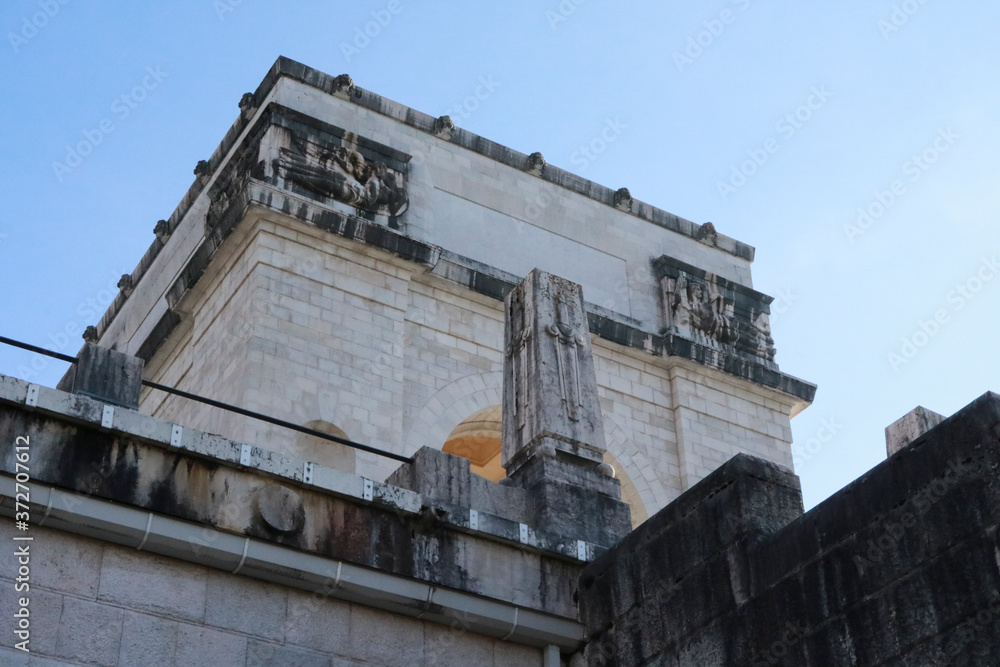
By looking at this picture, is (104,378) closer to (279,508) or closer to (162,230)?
(279,508)

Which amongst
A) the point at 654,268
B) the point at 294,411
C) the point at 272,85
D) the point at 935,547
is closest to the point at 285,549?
the point at 935,547

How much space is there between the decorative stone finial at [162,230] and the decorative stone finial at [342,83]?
490cm

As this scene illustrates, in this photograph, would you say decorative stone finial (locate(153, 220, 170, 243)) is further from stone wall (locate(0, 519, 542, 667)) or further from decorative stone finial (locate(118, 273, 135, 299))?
stone wall (locate(0, 519, 542, 667))

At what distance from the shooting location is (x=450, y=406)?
1939cm

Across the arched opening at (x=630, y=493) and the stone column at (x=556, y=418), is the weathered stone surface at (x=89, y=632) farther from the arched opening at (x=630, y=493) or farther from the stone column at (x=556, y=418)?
the arched opening at (x=630, y=493)

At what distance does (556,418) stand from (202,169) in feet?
45.7

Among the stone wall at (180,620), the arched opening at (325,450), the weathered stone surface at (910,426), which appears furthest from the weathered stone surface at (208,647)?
the arched opening at (325,450)

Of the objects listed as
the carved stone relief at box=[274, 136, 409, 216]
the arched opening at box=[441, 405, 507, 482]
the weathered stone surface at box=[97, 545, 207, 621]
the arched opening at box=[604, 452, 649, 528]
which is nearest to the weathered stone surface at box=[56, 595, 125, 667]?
the weathered stone surface at box=[97, 545, 207, 621]

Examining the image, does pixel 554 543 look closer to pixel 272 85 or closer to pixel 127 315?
pixel 272 85

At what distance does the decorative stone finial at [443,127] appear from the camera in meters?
21.9

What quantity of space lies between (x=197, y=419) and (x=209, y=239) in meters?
2.73

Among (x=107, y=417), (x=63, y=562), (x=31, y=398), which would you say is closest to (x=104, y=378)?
(x=107, y=417)

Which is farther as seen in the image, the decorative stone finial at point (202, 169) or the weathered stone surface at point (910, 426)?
the decorative stone finial at point (202, 169)

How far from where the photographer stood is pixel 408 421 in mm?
18781
